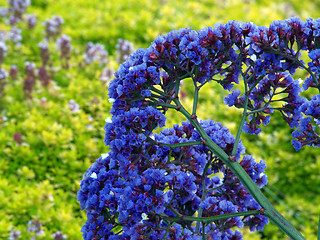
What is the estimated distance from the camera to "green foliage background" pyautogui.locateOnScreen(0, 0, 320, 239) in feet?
13.8

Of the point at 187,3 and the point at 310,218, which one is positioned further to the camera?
the point at 187,3

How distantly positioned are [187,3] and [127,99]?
6.88 meters

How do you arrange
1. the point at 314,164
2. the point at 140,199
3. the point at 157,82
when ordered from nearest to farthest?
the point at 140,199
the point at 157,82
the point at 314,164

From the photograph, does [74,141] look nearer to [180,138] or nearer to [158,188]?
[180,138]

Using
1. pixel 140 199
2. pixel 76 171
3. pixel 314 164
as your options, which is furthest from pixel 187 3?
pixel 140 199

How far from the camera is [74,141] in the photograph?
16.5 ft

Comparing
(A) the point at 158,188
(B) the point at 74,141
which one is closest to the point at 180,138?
(A) the point at 158,188

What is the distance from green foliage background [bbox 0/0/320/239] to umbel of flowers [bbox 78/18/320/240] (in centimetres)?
183


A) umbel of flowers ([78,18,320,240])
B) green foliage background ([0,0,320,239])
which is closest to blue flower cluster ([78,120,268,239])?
umbel of flowers ([78,18,320,240])

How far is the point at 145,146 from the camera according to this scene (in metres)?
2.43

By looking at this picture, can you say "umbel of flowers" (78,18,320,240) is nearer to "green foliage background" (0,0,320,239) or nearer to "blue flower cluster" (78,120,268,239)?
"blue flower cluster" (78,120,268,239)

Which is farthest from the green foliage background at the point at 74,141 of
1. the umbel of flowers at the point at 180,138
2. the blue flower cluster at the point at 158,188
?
the umbel of flowers at the point at 180,138

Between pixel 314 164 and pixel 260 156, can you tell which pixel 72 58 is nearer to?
pixel 260 156

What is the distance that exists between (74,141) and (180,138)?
274cm
